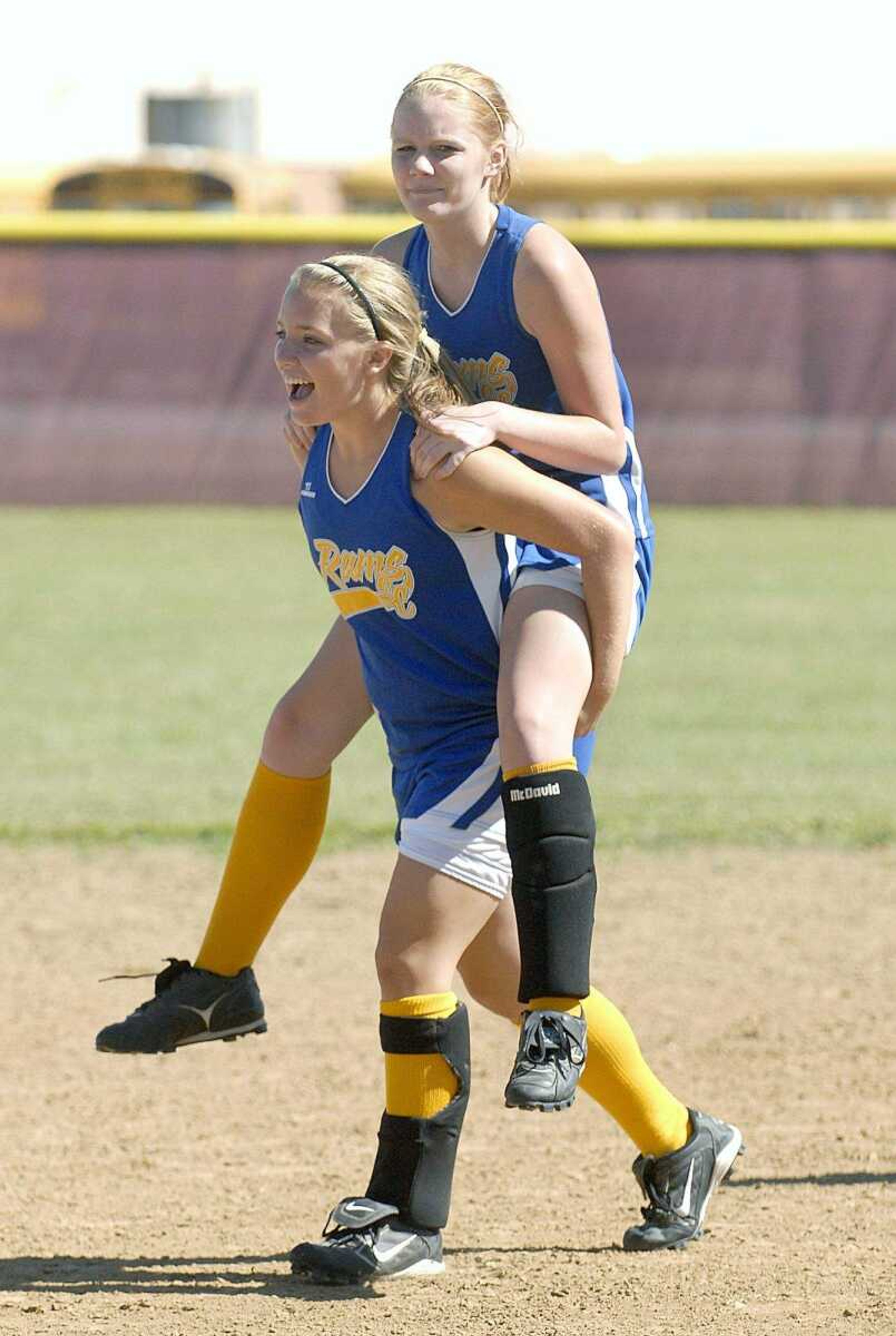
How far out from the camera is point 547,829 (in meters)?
3.03

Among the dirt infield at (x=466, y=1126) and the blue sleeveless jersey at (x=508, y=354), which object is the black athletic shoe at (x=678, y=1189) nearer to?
the dirt infield at (x=466, y=1126)

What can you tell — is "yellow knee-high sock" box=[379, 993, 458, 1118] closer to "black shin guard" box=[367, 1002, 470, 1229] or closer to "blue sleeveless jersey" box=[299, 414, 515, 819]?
"black shin guard" box=[367, 1002, 470, 1229]

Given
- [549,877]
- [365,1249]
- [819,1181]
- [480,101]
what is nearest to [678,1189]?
[819,1181]

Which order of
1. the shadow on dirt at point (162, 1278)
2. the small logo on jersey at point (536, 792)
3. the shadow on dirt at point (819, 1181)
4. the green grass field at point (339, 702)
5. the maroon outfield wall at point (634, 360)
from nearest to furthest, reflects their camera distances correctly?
the small logo on jersey at point (536, 792)
the shadow on dirt at point (162, 1278)
the shadow on dirt at point (819, 1181)
the green grass field at point (339, 702)
the maroon outfield wall at point (634, 360)

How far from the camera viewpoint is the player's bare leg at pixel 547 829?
3.02 m

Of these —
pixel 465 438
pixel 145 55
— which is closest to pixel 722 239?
pixel 465 438

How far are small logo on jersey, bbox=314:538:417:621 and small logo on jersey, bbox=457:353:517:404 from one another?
1.10ft

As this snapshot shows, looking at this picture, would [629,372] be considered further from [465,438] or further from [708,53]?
[708,53]

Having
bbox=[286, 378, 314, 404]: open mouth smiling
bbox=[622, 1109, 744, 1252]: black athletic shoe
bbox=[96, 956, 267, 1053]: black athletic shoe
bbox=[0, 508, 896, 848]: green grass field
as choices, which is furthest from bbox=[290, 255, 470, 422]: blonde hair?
bbox=[0, 508, 896, 848]: green grass field

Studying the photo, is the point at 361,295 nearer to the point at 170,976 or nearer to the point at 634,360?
the point at 170,976

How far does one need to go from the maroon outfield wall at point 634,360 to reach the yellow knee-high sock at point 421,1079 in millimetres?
12484

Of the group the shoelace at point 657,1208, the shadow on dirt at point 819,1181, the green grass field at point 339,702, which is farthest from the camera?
the green grass field at point 339,702

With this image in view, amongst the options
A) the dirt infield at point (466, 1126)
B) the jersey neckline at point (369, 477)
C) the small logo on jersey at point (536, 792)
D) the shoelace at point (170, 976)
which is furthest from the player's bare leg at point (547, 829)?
the shoelace at point (170, 976)

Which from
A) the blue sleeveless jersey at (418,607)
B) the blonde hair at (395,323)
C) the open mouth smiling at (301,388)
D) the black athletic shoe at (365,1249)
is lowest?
the black athletic shoe at (365,1249)
